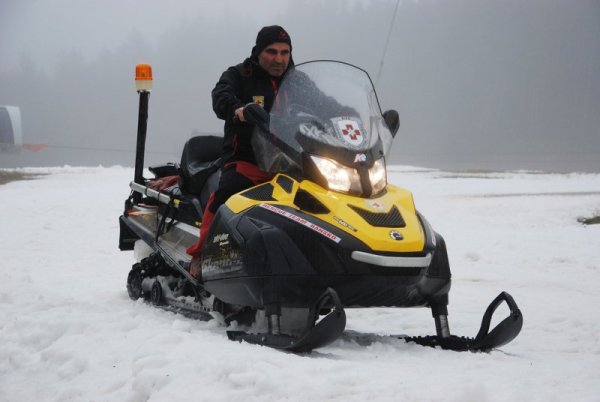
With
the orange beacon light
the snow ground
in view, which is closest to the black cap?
the snow ground

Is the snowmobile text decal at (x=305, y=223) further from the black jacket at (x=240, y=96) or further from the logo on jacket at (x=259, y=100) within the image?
the logo on jacket at (x=259, y=100)

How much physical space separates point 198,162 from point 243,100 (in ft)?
2.97

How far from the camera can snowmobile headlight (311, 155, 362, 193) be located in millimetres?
4965

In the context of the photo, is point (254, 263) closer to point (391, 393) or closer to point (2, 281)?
point (391, 393)

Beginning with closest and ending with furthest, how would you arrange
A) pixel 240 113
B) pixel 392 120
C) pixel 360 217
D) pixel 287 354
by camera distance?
pixel 287 354 → pixel 360 217 → pixel 240 113 → pixel 392 120

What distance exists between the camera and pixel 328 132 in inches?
203

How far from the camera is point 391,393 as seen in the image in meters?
3.50

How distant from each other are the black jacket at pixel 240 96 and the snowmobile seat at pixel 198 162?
50 cm

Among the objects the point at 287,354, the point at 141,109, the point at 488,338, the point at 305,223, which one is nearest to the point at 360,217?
the point at 305,223

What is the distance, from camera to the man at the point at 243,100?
18.4ft

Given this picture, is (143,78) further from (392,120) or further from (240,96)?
(392,120)

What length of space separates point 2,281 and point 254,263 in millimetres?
3617

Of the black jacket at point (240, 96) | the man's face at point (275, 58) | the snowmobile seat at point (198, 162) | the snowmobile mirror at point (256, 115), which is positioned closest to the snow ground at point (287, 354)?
the snowmobile seat at point (198, 162)

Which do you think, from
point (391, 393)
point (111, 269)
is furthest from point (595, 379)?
point (111, 269)
